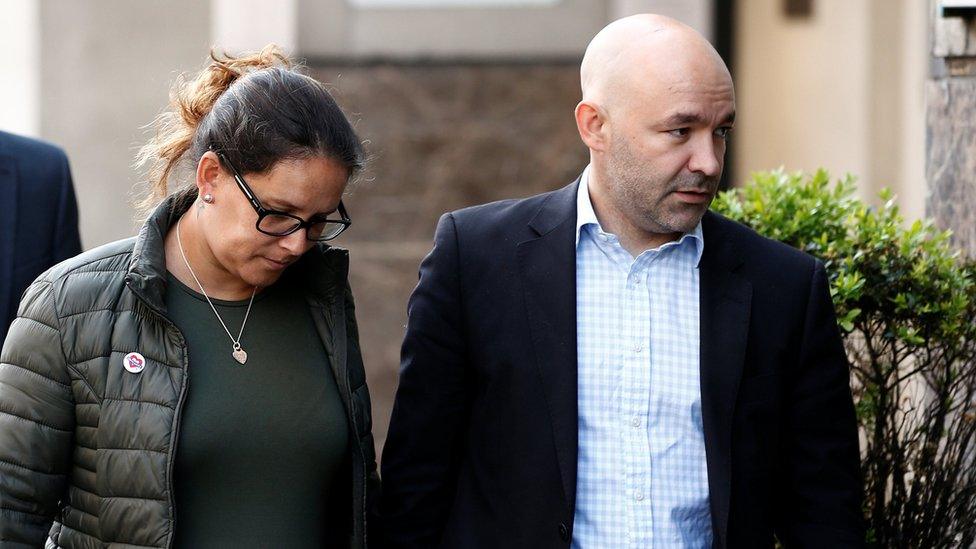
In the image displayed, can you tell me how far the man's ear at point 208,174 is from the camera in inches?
124

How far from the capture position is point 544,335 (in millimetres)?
3285

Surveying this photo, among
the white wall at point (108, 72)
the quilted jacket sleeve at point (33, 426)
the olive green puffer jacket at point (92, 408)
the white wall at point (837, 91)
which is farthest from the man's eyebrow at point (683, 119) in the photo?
the white wall at point (108, 72)

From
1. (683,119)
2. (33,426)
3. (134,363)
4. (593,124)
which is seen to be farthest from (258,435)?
(683,119)

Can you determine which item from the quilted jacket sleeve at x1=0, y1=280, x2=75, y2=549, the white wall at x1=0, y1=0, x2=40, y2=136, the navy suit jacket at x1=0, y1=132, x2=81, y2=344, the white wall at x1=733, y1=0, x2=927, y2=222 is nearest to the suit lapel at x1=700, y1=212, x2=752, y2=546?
the quilted jacket sleeve at x1=0, y1=280, x2=75, y2=549

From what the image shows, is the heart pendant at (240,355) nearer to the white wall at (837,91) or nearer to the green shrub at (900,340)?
the green shrub at (900,340)

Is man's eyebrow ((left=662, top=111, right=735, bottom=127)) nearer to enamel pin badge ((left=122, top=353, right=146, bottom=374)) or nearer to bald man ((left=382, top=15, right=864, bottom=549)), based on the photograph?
bald man ((left=382, top=15, right=864, bottom=549))

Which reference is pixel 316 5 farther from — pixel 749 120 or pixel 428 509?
pixel 428 509

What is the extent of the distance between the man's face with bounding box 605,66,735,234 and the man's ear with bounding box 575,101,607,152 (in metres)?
0.05

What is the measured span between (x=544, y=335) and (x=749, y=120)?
4638 millimetres

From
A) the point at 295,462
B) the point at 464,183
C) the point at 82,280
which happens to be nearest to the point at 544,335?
the point at 295,462

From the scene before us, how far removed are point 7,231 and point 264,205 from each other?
4.22ft

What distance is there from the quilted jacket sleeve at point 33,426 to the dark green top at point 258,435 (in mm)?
248

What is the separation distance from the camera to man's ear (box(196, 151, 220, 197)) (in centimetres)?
316

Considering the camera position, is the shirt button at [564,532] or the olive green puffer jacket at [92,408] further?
the shirt button at [564,532]
